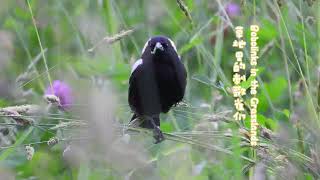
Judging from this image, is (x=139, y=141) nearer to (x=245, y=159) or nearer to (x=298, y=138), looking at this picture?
(x=245, y=159)

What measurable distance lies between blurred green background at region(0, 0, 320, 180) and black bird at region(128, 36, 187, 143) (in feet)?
0.14

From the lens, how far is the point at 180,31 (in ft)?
8.30

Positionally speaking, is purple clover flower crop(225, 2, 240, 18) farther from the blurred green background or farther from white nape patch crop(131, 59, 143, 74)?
white nape patch crop(131, 59, 143, 74)

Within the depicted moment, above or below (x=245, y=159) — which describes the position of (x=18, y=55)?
above

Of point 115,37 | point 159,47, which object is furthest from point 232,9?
point 115,37

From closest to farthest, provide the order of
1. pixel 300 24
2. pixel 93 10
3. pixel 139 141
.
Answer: pixel 139 141, pixel 300 24, pixel 93 10

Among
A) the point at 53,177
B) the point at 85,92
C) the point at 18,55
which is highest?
the point at 18,55

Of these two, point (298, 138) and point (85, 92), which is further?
point (298, 138)

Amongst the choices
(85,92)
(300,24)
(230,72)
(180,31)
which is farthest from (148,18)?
(85,92)

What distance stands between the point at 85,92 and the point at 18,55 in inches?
51.7

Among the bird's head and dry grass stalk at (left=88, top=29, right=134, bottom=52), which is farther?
the bird's head

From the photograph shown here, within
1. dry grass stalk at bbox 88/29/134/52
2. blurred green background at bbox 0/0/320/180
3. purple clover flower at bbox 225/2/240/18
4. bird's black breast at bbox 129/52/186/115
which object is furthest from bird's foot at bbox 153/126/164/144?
purple clover flower at bbox 225/2/240/18

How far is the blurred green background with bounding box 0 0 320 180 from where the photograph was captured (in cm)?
159

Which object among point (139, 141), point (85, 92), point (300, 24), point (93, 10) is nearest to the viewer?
point (85, 92)
